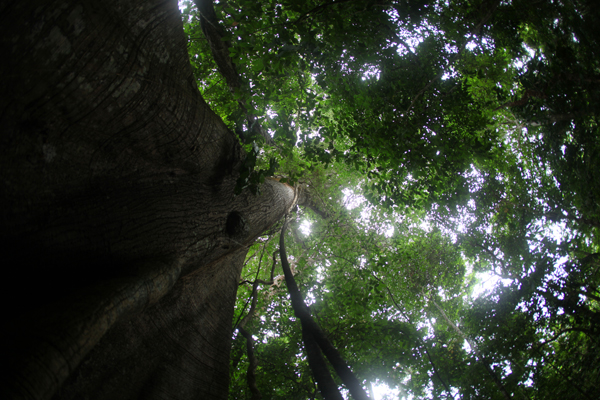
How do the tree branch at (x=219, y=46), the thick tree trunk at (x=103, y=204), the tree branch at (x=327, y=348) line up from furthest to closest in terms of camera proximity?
the tree branch at (x=219, y=46), the tree branch at (x=327, y=348), the thick tree trunk at (x=103, y=204)

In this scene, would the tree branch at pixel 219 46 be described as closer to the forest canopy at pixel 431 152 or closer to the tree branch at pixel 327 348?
the forest canopy at pixel 431 152

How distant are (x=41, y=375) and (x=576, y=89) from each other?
18.0ft

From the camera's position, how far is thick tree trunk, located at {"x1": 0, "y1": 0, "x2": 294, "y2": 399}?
1345 millimetres

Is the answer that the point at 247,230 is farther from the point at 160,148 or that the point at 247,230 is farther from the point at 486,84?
the point at 486,84

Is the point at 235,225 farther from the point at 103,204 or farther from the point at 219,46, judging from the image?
the point at 219,46

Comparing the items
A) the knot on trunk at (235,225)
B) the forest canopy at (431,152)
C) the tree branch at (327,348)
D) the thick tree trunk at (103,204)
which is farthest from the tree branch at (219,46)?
the tree branch at (327,348)

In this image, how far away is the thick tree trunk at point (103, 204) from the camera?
1.34 m

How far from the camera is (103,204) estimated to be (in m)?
1.79

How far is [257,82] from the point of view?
387 centimetres

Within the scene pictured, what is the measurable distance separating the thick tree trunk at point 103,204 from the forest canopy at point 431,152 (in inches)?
29.3

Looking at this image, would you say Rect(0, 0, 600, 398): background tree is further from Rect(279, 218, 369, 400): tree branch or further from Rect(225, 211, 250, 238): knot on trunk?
Rect(279, 218, 369, 400): tree branch

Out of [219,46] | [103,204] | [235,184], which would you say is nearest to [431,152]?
[235,184]

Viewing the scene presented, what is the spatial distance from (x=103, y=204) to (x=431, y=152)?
3.87 metres

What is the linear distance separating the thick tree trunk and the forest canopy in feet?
2.44
